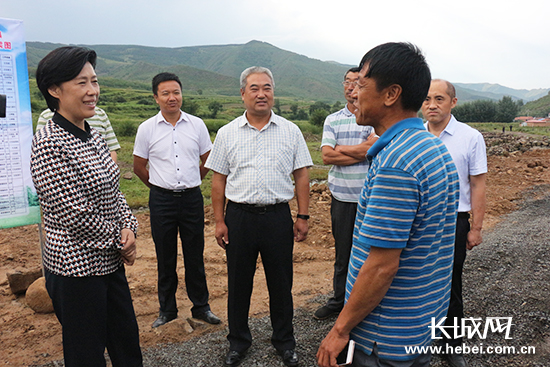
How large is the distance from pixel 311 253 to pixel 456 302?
3420 millimetres

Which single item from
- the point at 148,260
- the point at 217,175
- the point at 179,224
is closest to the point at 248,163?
the point at 217,175

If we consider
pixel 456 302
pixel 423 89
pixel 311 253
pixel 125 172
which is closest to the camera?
pixel 423 89

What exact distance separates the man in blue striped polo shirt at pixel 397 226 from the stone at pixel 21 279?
13.7 feet

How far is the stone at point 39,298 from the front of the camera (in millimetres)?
4152

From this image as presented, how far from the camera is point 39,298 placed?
4.16 meters

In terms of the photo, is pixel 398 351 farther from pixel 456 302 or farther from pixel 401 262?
pixel 456 302

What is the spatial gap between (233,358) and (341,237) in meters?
1.51

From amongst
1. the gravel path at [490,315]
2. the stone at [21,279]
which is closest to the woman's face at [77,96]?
the gravel path at [490,315]

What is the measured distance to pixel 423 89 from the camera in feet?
5.39

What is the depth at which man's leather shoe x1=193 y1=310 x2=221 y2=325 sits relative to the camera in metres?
4.01

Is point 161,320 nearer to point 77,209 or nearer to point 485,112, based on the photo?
point 77,209

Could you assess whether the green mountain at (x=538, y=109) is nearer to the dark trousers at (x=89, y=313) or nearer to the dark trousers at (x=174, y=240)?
the dark trousers at (x=174, y=240)

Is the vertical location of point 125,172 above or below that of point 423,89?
below

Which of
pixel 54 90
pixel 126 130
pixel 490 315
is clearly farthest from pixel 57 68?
pixel 126 130
